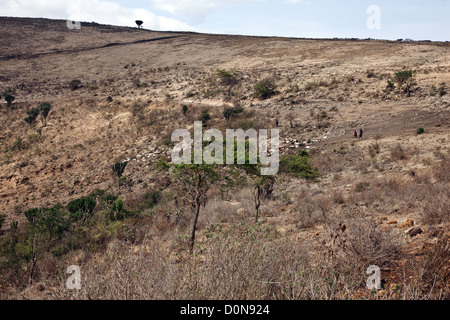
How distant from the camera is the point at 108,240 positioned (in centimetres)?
1061

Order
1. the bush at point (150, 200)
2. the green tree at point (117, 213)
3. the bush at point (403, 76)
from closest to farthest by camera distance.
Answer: the green tree at point (117, 213) → the bush at point (150, 200) → the bush at point (403, 76)

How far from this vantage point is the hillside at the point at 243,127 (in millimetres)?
4895

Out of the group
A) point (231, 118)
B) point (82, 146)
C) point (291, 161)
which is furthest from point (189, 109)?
point (291, 161)

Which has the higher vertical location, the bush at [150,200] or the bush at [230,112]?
the bush at [230,112]

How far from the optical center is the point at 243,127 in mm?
25094

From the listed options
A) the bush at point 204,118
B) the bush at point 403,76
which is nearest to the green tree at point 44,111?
the bush at point 204,118

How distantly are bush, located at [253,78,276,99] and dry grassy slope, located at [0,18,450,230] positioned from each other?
0.88 m

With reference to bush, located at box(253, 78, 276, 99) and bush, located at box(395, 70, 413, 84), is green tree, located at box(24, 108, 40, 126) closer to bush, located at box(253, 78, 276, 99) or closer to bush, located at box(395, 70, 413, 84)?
bush, located at box(253, 78, 276, 99)

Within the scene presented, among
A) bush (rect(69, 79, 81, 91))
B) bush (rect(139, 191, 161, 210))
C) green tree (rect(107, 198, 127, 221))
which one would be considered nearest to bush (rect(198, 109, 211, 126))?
bush (rect(139, 191, 161, 210))

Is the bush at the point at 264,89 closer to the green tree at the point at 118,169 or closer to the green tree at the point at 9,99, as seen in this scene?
the green tree at the point at 118,169

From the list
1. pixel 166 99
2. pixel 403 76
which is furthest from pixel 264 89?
pixel 403 76

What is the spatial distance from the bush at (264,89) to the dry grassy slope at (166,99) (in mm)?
880

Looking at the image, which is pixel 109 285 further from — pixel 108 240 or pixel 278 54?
pixel 278 54
